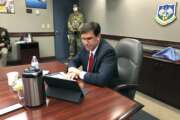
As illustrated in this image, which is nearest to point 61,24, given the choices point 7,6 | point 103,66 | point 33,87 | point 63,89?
point 7,6

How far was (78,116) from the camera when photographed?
3.33ft

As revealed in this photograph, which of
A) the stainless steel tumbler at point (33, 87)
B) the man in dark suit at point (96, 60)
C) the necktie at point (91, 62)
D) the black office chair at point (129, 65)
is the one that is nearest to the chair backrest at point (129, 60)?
the black office chair at point (129, 65)

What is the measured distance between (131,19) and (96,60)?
2.64 m

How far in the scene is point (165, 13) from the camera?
127 inches

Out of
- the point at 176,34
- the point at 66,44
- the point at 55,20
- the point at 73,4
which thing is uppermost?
the point at 73,4

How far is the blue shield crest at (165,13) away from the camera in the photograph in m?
3.09

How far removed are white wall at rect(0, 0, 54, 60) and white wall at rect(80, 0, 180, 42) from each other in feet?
4.38

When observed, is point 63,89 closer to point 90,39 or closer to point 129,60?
point 90,39

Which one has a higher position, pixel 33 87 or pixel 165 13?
pixel 165 13

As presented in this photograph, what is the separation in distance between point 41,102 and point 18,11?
4.54 meters

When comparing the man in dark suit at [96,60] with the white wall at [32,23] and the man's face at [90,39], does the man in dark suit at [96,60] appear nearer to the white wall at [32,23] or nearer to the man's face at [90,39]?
the man's face at [90,39]

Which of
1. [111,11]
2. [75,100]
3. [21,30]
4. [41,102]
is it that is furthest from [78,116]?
[21,30]

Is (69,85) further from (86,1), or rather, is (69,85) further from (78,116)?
(86,1)

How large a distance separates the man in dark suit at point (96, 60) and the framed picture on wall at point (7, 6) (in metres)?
3.94
